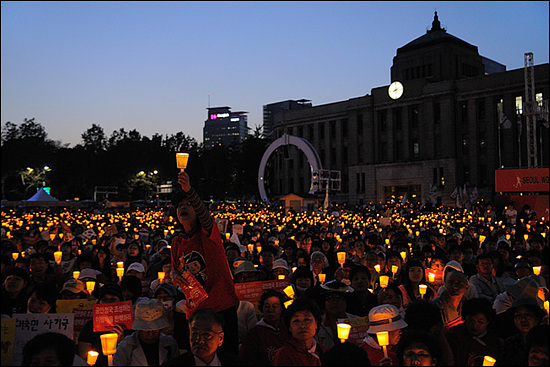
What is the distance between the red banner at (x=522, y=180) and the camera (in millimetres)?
22875

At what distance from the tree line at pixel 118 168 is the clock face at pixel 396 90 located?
729 inches

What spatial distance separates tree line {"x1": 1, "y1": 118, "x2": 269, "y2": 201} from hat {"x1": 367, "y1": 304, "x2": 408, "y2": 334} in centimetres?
6066

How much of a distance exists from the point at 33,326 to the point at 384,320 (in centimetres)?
275

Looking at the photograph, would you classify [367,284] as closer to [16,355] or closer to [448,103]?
[16,355]

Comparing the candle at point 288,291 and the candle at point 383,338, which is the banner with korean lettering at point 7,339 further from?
the candle at point 288,291

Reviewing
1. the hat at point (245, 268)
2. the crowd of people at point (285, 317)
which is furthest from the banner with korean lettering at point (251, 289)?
the hat at point (245, 268)

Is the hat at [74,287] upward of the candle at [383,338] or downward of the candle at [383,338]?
upward

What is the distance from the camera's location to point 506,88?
155 ft

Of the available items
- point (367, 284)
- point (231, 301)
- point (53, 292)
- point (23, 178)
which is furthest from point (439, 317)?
point (23, 178)

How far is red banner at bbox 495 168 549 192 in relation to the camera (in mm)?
22875

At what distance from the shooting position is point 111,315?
503 cm

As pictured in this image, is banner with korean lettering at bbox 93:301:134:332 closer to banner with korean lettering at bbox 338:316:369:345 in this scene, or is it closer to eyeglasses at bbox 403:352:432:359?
banner with korean lettering at bbox 338:316:369:345

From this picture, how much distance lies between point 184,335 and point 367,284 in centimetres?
252

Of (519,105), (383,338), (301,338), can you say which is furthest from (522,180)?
(519,105)
